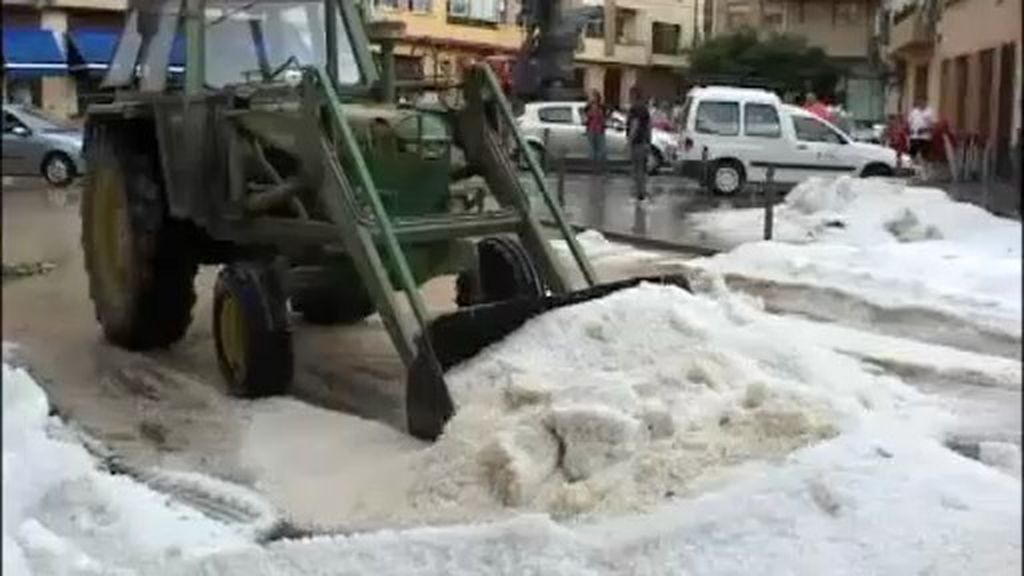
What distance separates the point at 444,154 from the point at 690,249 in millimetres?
5593

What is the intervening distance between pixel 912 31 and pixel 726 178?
32.6ft

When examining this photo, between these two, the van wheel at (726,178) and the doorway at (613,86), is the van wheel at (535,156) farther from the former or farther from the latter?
the van wheel at (726,178)

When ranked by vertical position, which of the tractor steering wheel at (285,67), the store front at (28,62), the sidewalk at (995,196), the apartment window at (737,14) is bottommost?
the sidewalk at (995,196)

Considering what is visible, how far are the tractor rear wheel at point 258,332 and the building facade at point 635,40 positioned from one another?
6.33 feet

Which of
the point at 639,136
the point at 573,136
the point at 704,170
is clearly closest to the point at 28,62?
the point at 639,136

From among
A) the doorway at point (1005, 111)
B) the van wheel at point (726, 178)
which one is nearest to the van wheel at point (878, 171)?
the doorway at point (1005, 111)

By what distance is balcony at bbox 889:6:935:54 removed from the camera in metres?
2.79

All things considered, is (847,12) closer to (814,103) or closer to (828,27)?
(828,27)

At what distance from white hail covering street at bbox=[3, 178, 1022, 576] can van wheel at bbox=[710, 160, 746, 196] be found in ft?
20.4

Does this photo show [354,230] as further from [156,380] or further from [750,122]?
[750,122]

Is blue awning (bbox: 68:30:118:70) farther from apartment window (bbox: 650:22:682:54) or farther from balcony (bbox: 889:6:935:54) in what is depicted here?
apartment window (bbox: 650:22:682:54)

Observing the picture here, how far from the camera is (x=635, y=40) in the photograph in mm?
4047

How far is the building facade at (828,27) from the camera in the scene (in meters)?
3.85

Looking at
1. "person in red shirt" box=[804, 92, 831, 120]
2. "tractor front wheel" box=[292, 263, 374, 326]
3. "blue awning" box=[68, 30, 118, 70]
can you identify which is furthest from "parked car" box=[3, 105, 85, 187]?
"tractor front wheel" box=[292, 263, 374, 326]
